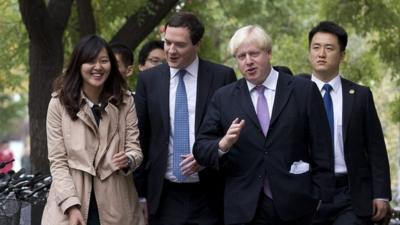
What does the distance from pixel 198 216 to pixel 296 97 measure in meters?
1.12

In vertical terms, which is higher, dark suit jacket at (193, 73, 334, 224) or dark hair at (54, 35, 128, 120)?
dark hair at (54, 35, 128, 120)

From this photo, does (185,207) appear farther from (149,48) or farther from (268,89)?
(149,48)

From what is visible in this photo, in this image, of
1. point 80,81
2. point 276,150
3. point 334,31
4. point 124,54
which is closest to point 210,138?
point 276,150

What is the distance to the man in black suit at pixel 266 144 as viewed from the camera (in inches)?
251

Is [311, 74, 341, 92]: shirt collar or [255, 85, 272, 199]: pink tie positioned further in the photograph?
[311, 74, 341, 92]: shirt collar

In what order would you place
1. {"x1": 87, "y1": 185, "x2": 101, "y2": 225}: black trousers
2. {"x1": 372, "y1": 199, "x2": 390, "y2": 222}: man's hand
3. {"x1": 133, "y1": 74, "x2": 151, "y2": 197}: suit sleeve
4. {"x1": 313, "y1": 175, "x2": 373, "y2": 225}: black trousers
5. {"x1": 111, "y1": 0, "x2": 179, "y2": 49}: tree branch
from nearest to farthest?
1. {"x1": 87, "y1": 185, "x2": 101, "y2": 225}: black trousers
2. {"x1": 133, "y1": 74, "x2": 151, "y2": 197}: suit sleeve
3. {"x1": 313, "y1": 175, "x2": 373, "y2": 225}: black trousers
4. {"x1": 372, "y1": 199, "x2": 390, "y2": 222}: man's hand
5. {"x1": 111, "y1": 0, "x2": 179, "y2": 49}: tree branch

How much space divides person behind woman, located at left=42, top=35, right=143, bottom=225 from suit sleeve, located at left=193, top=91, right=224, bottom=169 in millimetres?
440

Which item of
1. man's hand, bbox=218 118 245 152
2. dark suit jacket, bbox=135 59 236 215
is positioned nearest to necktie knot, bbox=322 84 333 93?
dark suit jacket, bbox=135 59 236 215

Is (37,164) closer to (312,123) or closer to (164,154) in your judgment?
(164,154)

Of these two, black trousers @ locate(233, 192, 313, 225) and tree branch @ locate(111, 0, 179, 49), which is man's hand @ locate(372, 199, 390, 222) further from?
tree branch @ locate(111, 0, 179, 49)

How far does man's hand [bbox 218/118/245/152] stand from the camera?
6.07 m

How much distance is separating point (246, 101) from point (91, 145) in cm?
101

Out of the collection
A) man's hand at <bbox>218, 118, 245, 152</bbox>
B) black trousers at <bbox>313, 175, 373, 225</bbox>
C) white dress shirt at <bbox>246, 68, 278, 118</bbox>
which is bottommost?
black trousers at <bbox>313, 175, 373, 225</bbox>

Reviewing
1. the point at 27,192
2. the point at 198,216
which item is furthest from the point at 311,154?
the point at 27,192
